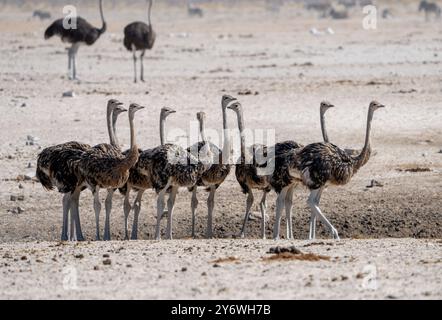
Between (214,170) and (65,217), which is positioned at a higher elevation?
(214,170)

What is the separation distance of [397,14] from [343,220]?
3640cm

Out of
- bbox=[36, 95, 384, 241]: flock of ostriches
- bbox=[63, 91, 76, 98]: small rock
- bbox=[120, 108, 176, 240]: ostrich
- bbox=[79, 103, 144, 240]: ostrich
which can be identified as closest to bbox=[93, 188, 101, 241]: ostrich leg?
bbox=[36, 95, 384, 241]: flock of ostriches

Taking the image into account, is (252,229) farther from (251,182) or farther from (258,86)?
(258,86)

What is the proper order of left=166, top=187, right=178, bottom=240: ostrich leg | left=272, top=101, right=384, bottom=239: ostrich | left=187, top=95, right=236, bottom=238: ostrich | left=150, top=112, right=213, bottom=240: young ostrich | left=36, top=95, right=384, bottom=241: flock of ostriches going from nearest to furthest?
1. left=272, top=101, right=384, bottom=239: ostrich
2. left=36, top=95, right=384, bottom=241: flock of ostriches
3. left=150, top=112, right=213, bottom=240: young ostrich
4. left=166, top=187, right=178, bottom=240: ostrich leg
5. left=187, top=95, right=236, bottom=238: ostrich

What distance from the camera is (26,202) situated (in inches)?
508

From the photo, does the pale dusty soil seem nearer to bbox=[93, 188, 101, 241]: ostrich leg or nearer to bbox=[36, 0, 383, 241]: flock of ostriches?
bbox=[36, 0, 383, 241]: flock of ostriches

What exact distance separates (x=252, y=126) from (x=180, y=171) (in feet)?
18.1

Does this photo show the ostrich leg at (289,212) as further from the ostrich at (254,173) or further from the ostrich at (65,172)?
the ostrich at (65,172)

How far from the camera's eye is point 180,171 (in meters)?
11.0

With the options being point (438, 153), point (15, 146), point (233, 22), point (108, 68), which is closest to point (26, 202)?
point (15, 146)

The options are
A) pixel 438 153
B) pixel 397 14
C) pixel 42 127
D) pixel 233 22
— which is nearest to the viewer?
pixel 438 153

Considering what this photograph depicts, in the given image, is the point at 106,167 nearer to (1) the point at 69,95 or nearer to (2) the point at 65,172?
(2) the point at 65,172

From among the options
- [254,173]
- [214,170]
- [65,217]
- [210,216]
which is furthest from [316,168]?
[65,217]

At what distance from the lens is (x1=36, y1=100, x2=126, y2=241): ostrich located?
1102cm
